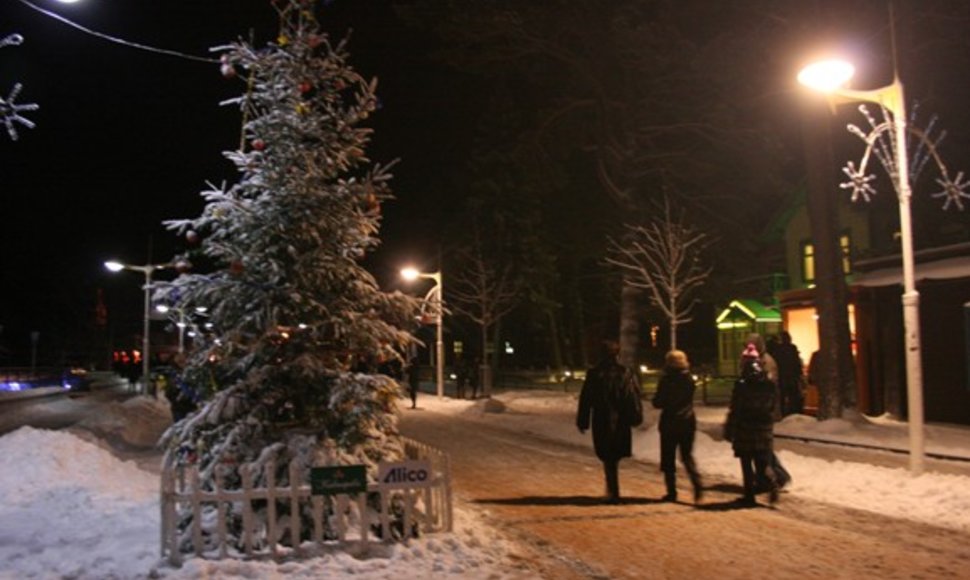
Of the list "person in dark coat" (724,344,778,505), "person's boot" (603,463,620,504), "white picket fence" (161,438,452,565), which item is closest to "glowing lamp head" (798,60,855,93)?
"person in dark coat" (724,344,778,505)

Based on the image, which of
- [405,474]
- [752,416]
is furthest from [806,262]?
[405,474]

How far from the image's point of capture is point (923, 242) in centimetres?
3034

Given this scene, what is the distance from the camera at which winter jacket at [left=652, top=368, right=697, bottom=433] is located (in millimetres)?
10625

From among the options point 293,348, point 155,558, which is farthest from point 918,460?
point 155,558

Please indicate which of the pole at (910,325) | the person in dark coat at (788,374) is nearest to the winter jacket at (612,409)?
the pole at (910,325)

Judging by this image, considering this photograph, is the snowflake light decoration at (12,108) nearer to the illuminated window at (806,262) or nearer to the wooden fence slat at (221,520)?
the wooden fence slat at (221,520)

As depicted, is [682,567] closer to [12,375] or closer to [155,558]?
[155,558]

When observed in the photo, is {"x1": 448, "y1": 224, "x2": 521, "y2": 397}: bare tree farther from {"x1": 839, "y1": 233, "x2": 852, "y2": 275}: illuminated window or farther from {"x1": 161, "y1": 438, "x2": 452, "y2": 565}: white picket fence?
{"x1": 161, "y1": 438, "x2": 452, "y2": 565}: white picket fence

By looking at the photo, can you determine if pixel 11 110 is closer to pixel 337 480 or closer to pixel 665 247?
pixel 337 480

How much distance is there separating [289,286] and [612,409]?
13.3 ft

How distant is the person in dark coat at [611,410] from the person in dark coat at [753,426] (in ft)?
3.71

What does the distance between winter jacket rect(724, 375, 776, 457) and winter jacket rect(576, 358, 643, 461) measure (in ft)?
3.71

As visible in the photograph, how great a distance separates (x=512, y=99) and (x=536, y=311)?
91.4ft

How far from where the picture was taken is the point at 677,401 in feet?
35.0
